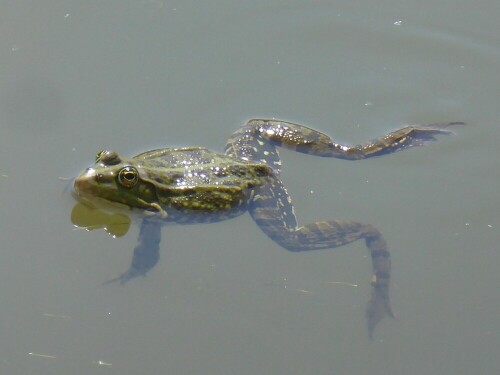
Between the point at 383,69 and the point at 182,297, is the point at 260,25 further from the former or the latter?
the point at 182,297

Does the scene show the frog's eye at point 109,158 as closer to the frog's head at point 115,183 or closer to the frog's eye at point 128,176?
the frog's head at point 115,183

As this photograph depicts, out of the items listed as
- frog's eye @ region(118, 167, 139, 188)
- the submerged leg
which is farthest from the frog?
the submerged leg

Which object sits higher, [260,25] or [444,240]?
[260,25]

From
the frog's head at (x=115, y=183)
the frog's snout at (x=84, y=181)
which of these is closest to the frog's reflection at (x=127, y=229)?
the frog's head at (x=115, y=183)

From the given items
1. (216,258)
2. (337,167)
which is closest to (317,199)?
(337,167)

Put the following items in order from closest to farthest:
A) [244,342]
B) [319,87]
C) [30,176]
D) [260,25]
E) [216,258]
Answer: [244,342], [216,258], [30,176], [319,87], [260,25]

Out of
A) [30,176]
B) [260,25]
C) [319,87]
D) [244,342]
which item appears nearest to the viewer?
[244,342]

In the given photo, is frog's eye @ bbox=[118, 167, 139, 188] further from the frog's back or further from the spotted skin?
the spotted skin
